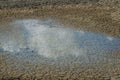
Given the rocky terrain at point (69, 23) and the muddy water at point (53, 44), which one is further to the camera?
the muddy water at point (53, 44)

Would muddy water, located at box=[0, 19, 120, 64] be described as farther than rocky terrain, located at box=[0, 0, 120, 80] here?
Yes

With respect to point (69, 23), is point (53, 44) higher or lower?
lower

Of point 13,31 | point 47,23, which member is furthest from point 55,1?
point 13,31

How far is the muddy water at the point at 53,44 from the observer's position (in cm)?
1528

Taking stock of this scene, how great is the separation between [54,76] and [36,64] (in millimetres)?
1666

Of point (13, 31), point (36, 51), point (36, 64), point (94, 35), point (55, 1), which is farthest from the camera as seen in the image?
point (55, 1)

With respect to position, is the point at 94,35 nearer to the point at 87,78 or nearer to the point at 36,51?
the point at 36,51

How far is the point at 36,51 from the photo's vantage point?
16.2 meters

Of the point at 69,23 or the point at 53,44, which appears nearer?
the point at 53,44

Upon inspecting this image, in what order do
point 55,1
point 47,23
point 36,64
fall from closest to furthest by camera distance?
1. point 36,64
2. point 47,23
3. point 55,1

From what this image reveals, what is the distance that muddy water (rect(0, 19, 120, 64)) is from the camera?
15281 mm

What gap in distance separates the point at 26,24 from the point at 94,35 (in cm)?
599

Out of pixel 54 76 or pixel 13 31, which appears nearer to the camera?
pixel 54 76

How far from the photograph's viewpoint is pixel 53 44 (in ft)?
56.6
